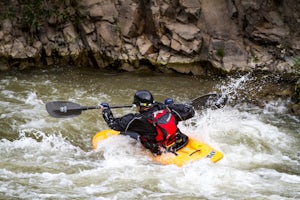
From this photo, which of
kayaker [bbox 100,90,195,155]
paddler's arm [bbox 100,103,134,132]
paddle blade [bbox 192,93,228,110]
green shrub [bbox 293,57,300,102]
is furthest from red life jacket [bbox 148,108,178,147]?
green shrub [bbox 293,57,300,102]

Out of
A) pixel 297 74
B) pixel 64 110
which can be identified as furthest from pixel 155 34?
pixel 64 110

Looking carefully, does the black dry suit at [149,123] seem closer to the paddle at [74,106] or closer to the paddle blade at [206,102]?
the paddle at [74,106]

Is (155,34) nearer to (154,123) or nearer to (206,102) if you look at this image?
(206,102)

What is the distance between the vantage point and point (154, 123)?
5852mm

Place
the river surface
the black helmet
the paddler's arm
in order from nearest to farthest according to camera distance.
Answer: the river surface, the black helmet, the paddler's arm

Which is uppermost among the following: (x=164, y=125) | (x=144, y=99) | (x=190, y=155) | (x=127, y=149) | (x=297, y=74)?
(x=297, y=74)

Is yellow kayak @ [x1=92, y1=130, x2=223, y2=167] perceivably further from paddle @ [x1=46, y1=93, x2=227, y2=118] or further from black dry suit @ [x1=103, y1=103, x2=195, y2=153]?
paddle @ [x1=46, y1=93, x2=227, y2=118]

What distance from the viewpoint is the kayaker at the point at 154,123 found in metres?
5.85

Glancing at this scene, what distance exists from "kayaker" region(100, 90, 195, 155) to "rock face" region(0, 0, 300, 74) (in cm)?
381

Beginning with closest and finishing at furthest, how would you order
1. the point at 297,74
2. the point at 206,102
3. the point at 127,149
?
1. the point at 127,149
2. the point at 206,102
3. the point at 297,74

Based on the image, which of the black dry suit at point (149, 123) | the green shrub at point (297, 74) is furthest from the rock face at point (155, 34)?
the black dry suit at point (149, 123)

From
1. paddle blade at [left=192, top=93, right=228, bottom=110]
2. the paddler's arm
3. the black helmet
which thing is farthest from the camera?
paddle blade at [left=192, top=93, right=228, bottom=110]

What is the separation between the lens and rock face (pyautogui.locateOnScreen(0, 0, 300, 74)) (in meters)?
9.61

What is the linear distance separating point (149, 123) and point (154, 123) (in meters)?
0.07
